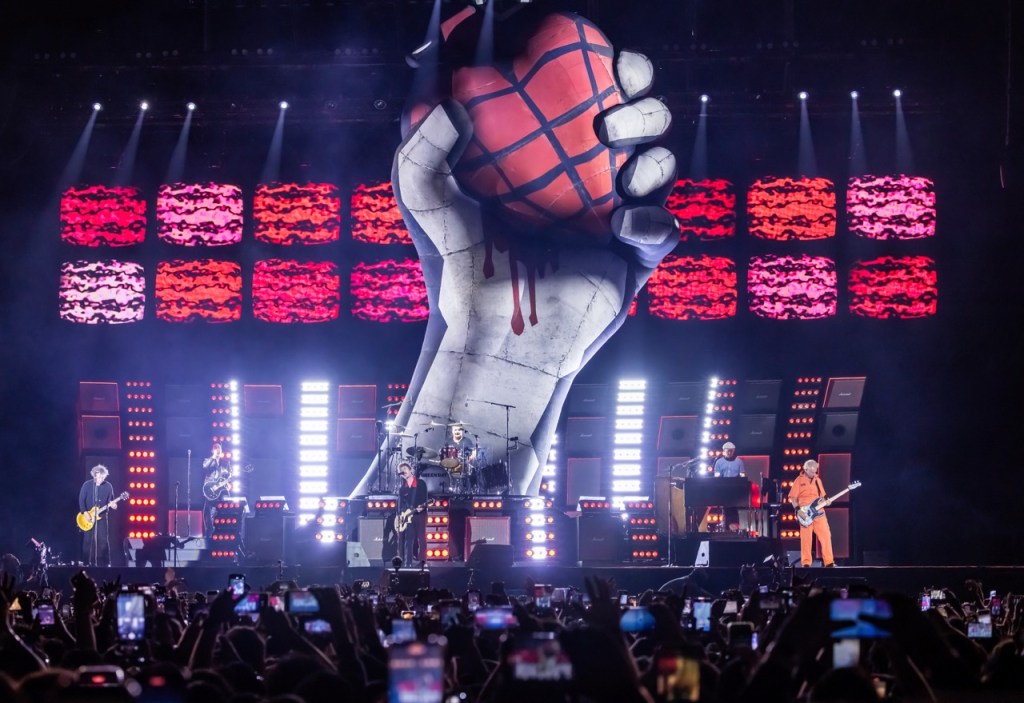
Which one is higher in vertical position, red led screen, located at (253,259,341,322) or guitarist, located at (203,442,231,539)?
red led screen, located at (253,259,341,322)

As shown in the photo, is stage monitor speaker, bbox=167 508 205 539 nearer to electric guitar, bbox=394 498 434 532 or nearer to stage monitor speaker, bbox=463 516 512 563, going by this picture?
electric guitar, bbox=394 498 434 532

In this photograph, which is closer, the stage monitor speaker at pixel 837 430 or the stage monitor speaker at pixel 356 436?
the stage monitor speaker at pixel 837 430

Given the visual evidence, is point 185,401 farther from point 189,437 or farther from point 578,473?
point 578,473

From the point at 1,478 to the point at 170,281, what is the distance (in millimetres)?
4639

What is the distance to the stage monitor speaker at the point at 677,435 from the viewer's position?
22359mm

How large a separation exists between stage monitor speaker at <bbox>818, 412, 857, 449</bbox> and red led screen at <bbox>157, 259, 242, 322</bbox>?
34.7 feet

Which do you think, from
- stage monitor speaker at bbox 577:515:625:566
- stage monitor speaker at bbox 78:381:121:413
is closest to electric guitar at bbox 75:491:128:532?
stage monitor speaker at bbox 78:381:121:413

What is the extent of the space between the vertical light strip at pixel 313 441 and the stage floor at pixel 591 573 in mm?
6016

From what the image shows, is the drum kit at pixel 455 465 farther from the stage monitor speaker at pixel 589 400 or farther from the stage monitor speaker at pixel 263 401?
the stage monitor speaker at pixel 263 401

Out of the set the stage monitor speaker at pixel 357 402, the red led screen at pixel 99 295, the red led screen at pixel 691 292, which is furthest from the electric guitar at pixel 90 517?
the red led screen at pixel 691 292

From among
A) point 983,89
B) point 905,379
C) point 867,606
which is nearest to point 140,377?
point 905,379

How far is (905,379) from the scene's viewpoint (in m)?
22.3

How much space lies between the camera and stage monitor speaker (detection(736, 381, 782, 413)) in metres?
22.2

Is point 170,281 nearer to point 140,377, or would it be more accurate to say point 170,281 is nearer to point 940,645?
point 140,377
